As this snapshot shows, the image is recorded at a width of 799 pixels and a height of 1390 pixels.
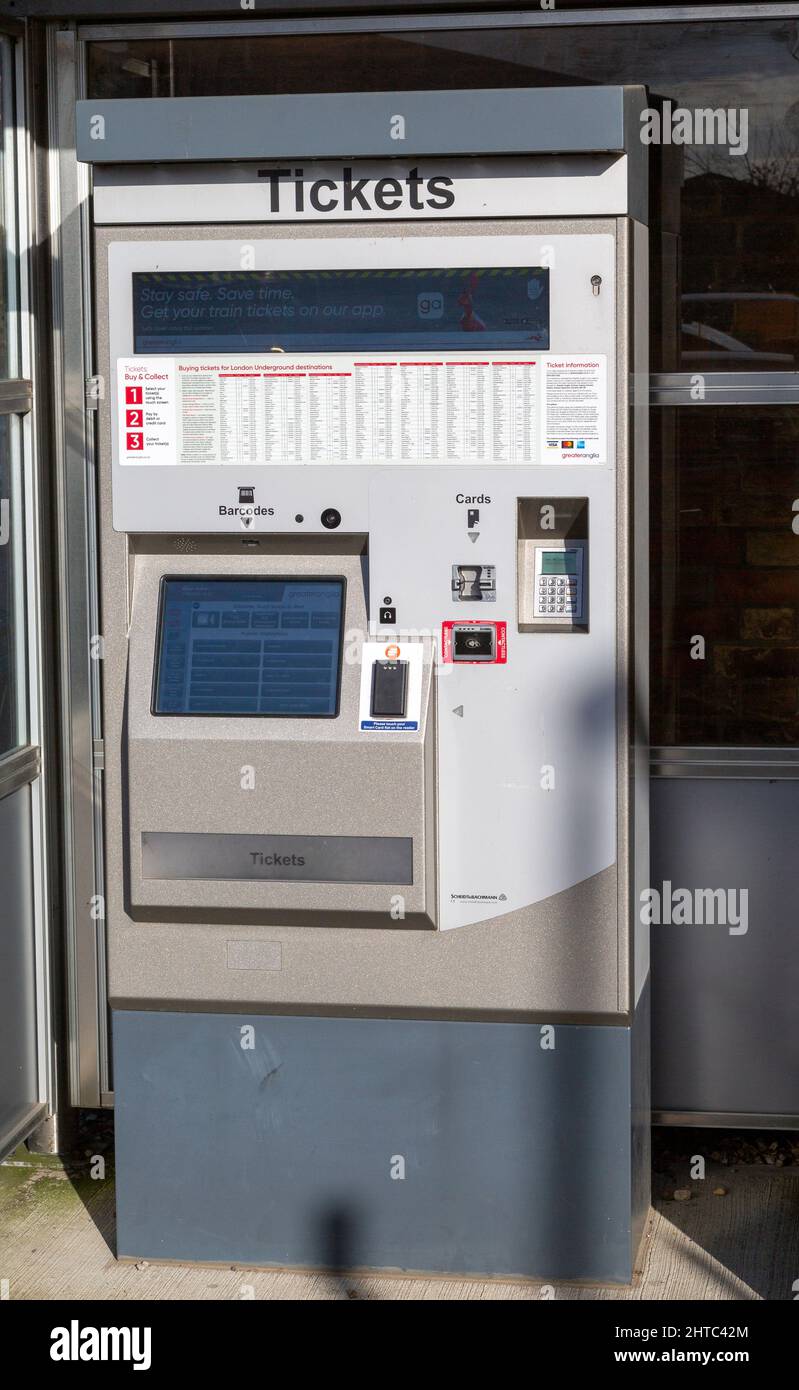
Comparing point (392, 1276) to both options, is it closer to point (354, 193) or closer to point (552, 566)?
point (552, 566)

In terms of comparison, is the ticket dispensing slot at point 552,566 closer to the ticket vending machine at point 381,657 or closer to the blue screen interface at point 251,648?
the ticket vending machine at point 381,657

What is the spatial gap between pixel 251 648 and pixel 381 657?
0.30 metres

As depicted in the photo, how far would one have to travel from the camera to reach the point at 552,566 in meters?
3.70

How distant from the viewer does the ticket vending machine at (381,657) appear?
363 centimetres

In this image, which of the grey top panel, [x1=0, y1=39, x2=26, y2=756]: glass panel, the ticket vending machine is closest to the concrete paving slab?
the ticket vending machine

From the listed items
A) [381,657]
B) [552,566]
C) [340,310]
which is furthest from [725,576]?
[340,310]

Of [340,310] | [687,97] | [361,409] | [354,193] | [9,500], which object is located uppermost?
[687,97]

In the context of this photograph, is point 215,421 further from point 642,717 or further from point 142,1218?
point 142,1218

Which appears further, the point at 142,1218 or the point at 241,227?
the point at 142,1218

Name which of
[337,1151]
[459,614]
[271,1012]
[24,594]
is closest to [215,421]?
[459,614]

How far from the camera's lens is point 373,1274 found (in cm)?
394

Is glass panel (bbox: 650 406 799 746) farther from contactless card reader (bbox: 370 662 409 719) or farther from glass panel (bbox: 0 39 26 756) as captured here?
glass panel (bbox: 0 39 26 756)

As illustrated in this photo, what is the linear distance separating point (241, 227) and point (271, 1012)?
1.81 meters

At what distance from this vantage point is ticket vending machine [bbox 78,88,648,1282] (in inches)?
143
